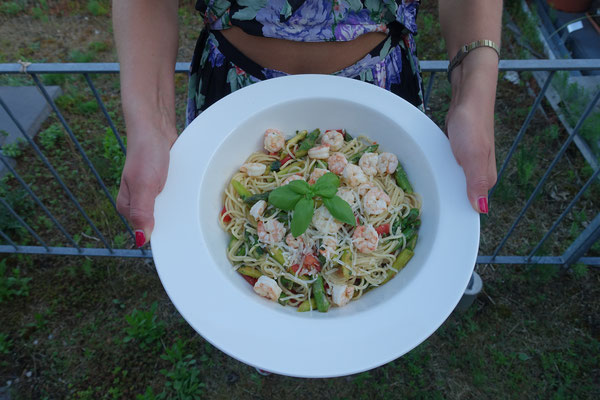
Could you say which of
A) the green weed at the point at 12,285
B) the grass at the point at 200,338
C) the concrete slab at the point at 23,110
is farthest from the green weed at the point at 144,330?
the concrete slab at the point at 23,110

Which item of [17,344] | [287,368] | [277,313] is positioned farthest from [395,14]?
[17,344]

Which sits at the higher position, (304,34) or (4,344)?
(304,34)

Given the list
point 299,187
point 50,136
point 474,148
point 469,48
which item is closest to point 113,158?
point 50,136

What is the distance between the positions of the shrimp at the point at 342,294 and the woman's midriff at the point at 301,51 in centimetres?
102

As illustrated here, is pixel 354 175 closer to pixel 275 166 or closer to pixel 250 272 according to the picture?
pixel 275 166

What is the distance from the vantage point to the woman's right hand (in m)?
1.47

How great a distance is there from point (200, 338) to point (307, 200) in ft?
7.48

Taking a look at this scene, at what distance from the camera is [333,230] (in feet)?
5.45

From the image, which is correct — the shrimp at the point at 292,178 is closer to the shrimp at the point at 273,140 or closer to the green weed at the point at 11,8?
the shrimp at the point at 273,140

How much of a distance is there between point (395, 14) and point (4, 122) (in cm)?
483

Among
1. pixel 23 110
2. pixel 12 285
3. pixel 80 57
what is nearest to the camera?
pixel 12 285

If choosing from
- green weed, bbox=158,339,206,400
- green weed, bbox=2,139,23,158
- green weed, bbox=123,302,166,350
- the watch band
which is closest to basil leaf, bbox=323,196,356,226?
the watch band

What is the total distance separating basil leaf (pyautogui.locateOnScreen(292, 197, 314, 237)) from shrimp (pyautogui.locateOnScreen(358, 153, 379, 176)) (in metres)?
0.37

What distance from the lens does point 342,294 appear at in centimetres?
155
